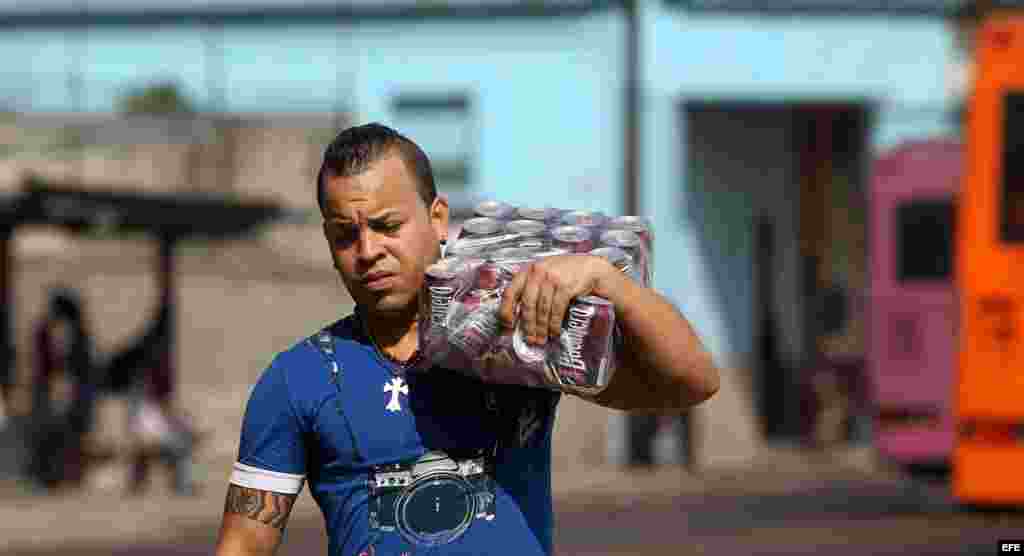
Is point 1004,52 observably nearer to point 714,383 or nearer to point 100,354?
point 714,383

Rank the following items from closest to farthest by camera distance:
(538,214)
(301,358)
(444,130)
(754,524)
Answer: (301,358) < (538,214) < (754,524) < (444,130)

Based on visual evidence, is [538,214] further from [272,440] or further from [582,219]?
[272,440]

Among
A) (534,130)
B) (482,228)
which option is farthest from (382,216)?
(534,130)

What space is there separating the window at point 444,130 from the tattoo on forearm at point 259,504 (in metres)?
20.8

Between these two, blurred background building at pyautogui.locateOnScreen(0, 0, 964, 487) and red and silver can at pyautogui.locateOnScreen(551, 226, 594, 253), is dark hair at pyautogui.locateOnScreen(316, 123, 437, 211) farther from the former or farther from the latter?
blurred background building at pyautogui.locateOnScreen(0, 0, 964, 487)

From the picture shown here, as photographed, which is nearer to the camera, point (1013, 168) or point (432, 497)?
point (432, 497)

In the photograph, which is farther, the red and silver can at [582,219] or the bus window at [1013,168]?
the bus window at [1013,168]

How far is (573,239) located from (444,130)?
21356 millimetres

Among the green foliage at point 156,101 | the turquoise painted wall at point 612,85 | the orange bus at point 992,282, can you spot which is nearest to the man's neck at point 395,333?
the orange bus at point 992,282

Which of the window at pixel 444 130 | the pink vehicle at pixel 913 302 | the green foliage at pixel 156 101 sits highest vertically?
the green foliage at pixel 156 101

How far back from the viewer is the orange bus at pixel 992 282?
14.0 m

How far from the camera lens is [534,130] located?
24.5 m

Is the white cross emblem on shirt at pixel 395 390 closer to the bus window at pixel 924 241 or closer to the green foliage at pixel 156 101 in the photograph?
the bus window at pixel 924 241

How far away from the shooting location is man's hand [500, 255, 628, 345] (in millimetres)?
3414
